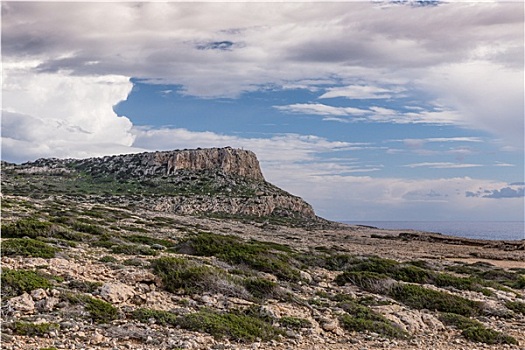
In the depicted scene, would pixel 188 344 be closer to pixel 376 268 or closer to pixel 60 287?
pixel 60 287

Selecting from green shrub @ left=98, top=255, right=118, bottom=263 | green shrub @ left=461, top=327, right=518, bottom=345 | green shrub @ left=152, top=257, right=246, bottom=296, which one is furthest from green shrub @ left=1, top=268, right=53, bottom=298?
green shrub @ left=461, top=327, right=518, bottom=345

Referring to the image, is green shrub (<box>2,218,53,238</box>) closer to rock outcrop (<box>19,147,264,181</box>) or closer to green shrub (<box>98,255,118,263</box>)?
green shrub (<box>98,255,118,263</box>)

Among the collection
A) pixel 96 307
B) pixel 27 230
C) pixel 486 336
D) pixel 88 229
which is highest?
pixel 27 230

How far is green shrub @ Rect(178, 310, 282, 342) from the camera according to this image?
38.7 feet

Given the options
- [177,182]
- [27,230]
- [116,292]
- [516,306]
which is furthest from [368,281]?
[177,182]

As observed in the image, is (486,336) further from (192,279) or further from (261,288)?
(192,279)

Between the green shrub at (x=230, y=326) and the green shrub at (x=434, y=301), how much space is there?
21.6 ft

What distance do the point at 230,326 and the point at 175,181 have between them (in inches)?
3880

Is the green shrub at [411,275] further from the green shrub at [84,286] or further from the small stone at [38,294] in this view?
the small stone at [38,294]

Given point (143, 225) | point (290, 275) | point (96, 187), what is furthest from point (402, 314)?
point (96, 187)

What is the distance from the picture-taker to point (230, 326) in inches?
475

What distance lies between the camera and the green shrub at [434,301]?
16734 mm

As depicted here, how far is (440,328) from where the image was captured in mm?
14797

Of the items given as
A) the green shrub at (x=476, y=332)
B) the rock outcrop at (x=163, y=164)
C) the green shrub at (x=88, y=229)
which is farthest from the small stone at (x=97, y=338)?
the rock outcrop at (x=163, y=164)
